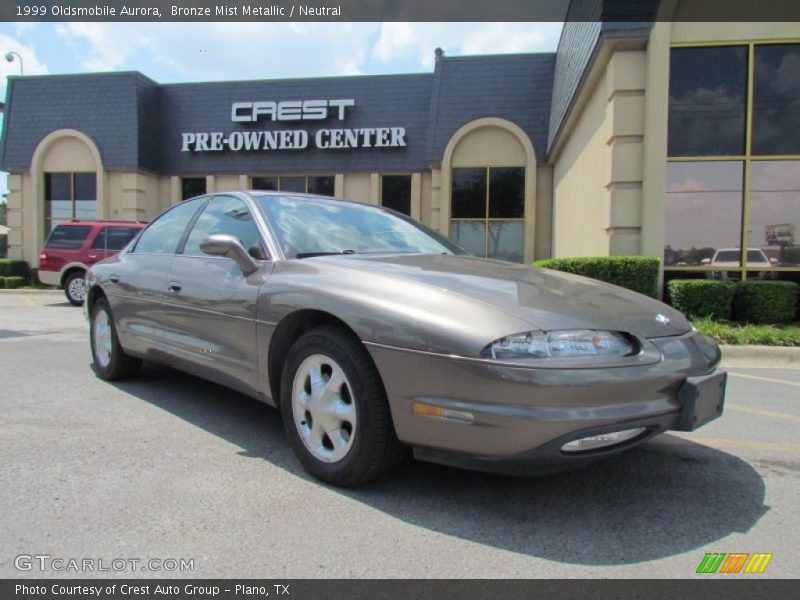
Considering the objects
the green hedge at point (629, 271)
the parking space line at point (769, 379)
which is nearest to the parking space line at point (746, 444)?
the parking space line at point (769, 379)

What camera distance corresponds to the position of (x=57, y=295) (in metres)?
15.1

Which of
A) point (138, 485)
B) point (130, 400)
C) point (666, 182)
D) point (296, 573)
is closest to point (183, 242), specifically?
point (130, 400)

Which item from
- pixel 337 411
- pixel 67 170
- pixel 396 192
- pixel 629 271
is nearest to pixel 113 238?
pixel 67 170

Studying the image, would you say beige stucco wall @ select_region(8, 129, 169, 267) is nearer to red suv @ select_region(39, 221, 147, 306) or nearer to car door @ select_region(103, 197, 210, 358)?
red suv @ select_region(39, 221, 147, 306)

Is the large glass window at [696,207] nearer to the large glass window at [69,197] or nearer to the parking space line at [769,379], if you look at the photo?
the parking space line at [769,379]

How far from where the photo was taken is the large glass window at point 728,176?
29.3ft

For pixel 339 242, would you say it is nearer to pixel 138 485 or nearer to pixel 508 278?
pixel 508 278

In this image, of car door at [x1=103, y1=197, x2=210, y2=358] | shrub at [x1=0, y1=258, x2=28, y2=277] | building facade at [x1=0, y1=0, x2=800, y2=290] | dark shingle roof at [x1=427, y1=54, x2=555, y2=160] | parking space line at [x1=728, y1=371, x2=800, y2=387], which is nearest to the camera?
car door at [x1=103, y1=197, x2=210, y2=358]

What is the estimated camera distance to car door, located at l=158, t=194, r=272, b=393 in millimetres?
3256

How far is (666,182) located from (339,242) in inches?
283

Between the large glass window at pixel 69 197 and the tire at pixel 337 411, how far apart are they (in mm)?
17789

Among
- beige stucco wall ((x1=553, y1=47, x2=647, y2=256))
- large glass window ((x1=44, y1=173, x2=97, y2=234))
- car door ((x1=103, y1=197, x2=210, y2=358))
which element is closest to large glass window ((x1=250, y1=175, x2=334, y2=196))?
large glass window ((x1=44, y1=173, x2=97, y2=234))

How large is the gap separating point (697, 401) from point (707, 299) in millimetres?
6346
